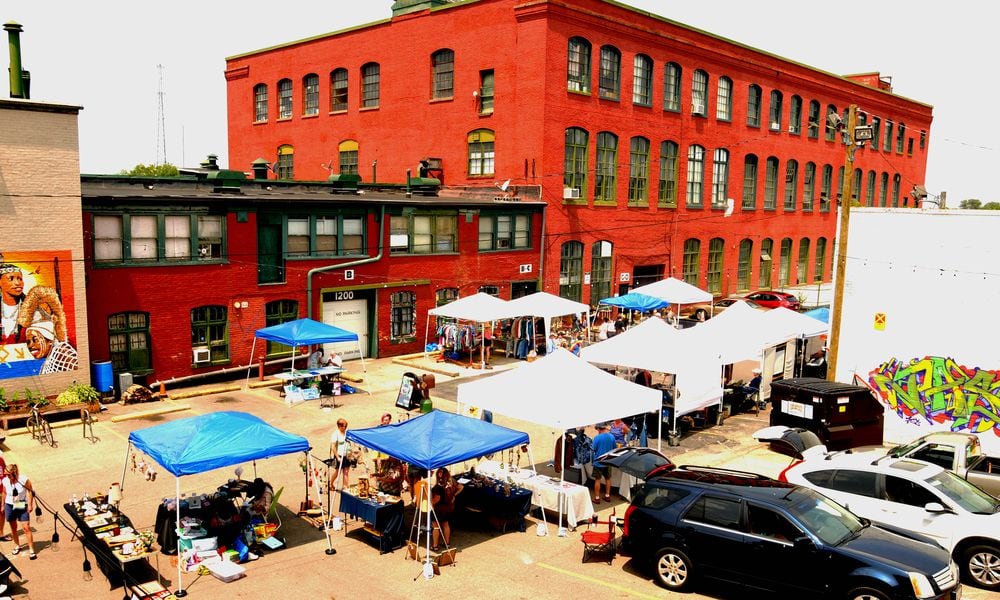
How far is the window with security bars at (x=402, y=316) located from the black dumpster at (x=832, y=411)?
15343 mm

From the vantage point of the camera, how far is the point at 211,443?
1262 cm

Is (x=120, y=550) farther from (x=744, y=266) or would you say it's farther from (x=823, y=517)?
(x=744, y=266)

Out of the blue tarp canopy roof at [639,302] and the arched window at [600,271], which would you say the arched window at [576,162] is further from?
the blue tarp canopy roof at [639,302]

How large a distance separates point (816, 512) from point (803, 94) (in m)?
47.6

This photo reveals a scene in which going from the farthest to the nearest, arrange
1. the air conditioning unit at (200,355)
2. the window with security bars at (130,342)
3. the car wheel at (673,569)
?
Result: 1. the air conditioning unit at (200,355)
2. the window with security bars at (130,342)
3. the car wheel at (673,569)

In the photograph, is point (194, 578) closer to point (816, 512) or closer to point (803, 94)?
point (816, 512)

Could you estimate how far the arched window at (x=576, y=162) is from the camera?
37.5 meters

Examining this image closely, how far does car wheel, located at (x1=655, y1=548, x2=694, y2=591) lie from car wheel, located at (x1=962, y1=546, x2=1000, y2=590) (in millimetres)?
4440

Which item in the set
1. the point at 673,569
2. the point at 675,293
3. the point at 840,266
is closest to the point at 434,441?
the point at 673,569

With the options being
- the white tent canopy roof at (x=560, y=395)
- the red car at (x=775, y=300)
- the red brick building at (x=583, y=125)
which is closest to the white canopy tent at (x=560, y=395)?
the white tent canopy roof at (x=560, y=395)

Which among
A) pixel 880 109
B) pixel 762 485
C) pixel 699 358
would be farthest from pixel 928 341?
pixel 880 109

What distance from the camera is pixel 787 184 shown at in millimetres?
53312

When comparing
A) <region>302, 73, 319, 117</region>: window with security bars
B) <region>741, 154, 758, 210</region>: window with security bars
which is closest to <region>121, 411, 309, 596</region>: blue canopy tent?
<region>302, 73, 319, 117</region>: window with security bars

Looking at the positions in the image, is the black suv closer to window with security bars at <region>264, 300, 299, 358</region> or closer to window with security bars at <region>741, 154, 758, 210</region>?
window with security bars at <region>264, 300, 299, 358</region>
